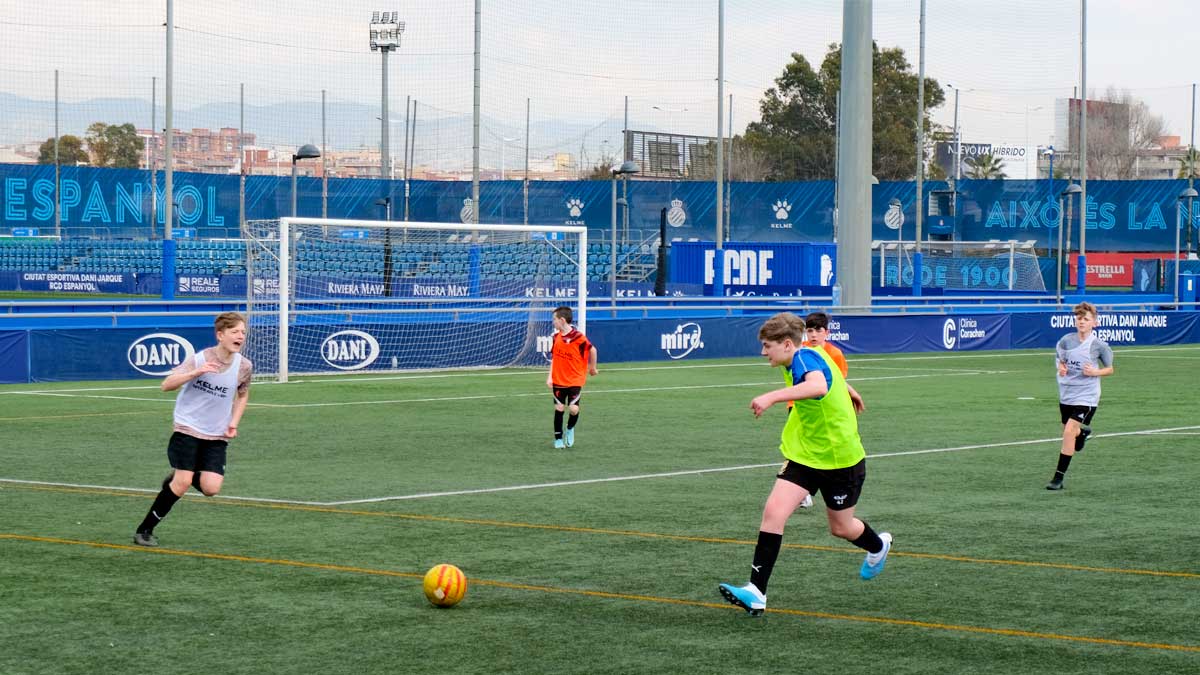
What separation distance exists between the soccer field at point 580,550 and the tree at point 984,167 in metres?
106

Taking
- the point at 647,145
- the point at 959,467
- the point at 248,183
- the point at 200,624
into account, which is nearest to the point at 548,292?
the point at 959,467

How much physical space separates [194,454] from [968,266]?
5269 centimetres

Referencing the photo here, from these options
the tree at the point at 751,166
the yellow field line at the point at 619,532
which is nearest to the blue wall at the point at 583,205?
the tree at the point at 751,166

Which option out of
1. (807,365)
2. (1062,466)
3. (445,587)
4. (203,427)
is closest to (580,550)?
(445,587)

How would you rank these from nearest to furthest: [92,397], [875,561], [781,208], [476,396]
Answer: [875,561], [92,397], [476,396], [781,208]

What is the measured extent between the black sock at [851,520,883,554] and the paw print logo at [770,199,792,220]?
5654 cm

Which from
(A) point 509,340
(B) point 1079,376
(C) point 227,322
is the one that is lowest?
(A) point 509,340

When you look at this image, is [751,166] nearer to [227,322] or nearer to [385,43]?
[385,43]

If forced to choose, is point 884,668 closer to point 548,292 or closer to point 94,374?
point 94,374

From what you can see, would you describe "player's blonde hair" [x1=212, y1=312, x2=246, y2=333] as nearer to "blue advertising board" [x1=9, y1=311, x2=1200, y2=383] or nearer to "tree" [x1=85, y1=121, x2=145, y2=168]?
"blue advertising board" [x1=9, y1=311, x2=1200, y2=383]

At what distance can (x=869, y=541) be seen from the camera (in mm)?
9438

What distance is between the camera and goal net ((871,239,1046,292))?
5975cm

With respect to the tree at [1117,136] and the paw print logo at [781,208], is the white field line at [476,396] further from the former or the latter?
the tree at [1117,136]

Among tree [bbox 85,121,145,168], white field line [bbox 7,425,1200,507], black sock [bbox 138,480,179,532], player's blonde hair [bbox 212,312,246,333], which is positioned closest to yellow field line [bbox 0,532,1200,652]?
black sock [bbox 138,480,179,532]
